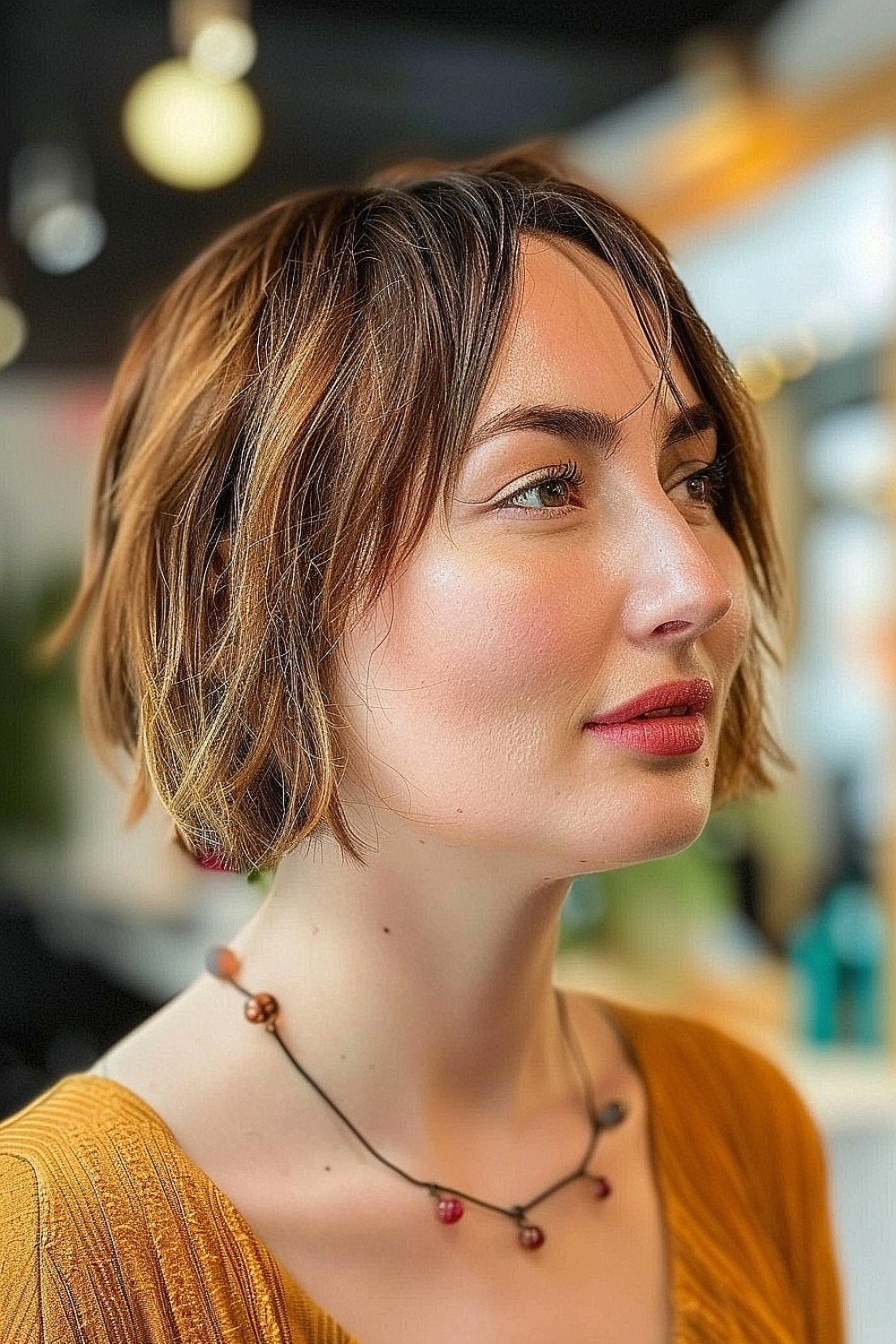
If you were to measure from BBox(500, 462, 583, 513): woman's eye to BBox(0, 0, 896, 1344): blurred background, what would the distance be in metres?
1.77

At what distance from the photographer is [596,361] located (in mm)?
873

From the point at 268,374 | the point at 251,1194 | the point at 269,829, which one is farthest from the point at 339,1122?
the point at 268,374

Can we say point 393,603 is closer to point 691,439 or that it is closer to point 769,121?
point 691,439

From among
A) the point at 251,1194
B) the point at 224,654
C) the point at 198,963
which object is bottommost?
the point at 198,963

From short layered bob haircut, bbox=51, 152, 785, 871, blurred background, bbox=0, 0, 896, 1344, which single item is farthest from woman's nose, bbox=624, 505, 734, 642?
blurred background, bbox=0, 0, 896, 1344

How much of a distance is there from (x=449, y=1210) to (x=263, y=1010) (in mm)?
181

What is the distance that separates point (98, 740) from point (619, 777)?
1.49 ft

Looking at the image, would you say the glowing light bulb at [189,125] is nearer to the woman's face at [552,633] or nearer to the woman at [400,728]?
the woman at [400,728]

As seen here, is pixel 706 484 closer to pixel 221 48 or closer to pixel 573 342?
pixel 573 342

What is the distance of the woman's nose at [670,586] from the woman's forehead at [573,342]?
80 millimetres

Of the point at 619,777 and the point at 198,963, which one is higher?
the point at 619,777

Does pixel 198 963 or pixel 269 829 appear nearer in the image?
pixel 269 829

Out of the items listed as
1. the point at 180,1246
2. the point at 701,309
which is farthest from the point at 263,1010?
the point at 701,309

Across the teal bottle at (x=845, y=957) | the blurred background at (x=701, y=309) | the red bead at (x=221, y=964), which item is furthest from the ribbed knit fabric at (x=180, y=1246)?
the teal bottle at (x=845, y=957)
